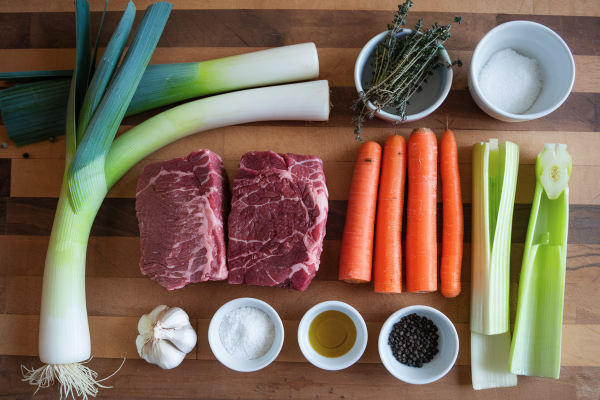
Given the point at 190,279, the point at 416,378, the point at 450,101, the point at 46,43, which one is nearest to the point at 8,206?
the point at 46,43

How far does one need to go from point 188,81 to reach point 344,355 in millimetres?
1783

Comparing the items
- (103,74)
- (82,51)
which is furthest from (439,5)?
(82,51)

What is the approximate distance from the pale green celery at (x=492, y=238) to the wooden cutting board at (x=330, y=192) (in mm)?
116

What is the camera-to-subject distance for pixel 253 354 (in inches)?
80.2

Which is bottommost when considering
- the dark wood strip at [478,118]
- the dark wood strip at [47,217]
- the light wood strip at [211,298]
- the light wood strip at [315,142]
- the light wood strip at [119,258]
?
the light wood strip at [211,298]

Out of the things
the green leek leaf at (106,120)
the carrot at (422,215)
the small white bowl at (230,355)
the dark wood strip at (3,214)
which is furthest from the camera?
the dark wood strip at (3,214)

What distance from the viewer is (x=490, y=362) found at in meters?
2.11

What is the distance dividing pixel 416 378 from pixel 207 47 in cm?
227

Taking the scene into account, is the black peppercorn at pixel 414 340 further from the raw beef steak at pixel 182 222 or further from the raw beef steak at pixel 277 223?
the raw beef steak at pixel 182 222

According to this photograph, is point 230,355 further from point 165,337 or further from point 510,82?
point 510,82

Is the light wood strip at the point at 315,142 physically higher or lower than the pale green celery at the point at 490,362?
higher

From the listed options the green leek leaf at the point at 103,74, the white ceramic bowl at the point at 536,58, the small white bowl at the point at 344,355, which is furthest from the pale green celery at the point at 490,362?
the green leek leaf at the point at 103,74

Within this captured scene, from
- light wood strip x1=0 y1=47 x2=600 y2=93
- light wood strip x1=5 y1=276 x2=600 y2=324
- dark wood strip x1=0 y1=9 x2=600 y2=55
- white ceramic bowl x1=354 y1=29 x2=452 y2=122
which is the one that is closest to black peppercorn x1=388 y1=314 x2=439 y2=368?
light wood strip x1=5 y1=276 x2=600 y2=324

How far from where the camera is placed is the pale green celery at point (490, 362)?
211 centimetres
